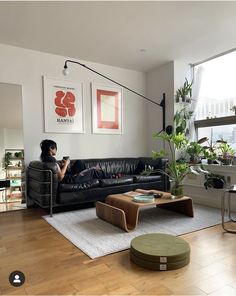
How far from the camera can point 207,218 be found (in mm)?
3189

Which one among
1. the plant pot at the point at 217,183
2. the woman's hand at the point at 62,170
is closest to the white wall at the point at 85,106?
the woman's hand at the point at 62,170

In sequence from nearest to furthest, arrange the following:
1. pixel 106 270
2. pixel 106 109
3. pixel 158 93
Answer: pixel 106 270 < pixel 106 109 < pixel 158 93

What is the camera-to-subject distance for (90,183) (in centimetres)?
365

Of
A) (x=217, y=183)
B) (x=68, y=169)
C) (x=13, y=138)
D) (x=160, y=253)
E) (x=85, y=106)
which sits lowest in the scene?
(x=160, y=253)

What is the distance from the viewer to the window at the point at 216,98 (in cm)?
415

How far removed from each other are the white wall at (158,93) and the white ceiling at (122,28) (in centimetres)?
43

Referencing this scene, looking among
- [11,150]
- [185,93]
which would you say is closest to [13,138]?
[11,150]

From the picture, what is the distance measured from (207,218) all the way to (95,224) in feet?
4.97

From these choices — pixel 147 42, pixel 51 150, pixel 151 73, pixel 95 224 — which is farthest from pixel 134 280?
pixel 151 73

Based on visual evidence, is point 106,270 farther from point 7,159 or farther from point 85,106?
point 85,106

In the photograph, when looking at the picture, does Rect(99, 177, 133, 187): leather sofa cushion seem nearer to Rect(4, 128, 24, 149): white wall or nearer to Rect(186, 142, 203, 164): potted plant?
Rect(186, 142, 203, 164): potted plant

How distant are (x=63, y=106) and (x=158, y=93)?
6.75 feet

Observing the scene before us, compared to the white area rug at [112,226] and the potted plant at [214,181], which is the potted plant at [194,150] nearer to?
the potted plant at [214,181]

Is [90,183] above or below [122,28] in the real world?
below
